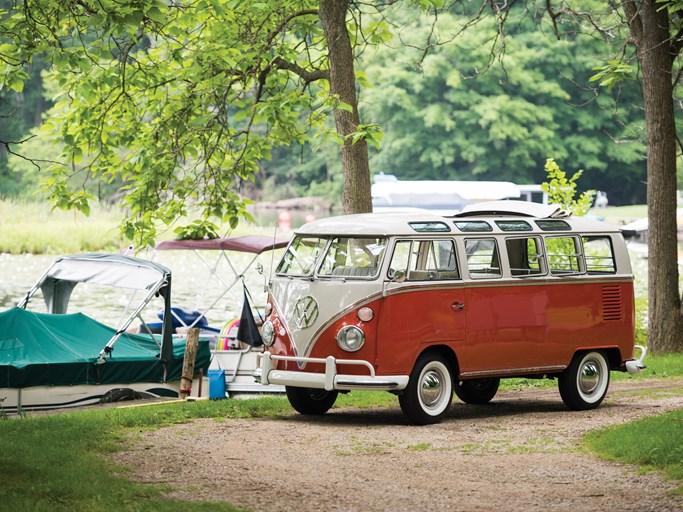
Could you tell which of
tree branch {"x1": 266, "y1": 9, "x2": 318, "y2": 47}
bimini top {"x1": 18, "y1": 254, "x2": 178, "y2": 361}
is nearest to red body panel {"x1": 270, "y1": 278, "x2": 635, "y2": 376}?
bimini top {"x1": 18, "y1": 254, "x2": 178, "y2": 361}

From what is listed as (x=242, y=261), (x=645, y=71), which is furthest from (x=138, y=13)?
(x=242, y=261)

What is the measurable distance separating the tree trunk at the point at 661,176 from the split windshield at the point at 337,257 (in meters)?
11.6

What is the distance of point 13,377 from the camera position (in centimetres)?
1983

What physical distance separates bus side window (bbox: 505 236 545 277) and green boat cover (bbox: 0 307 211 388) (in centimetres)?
816

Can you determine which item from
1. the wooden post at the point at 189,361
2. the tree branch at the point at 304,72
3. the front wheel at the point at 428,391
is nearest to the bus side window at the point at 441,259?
the front wheel at the point at 428,391

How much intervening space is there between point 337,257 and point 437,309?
1.30m

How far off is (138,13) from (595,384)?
7.44m

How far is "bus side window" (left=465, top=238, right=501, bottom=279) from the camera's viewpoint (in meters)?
14.9

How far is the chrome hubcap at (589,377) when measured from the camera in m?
15.8

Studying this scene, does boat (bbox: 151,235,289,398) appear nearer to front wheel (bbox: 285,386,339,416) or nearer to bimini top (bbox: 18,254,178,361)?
bimini top (bbox: 18,254,178,361)

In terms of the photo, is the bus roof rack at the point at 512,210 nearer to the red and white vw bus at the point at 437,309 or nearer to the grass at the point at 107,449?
the red and white vw bus at the point at 437,309

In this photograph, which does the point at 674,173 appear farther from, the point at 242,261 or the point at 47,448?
the point at 242,261

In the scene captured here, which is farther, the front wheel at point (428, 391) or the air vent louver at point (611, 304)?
the air vent louver at point (611, 304)

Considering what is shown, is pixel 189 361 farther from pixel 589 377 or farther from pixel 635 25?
pixel 635 25
